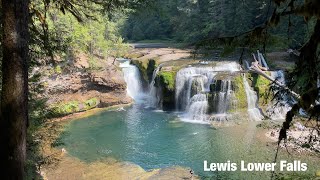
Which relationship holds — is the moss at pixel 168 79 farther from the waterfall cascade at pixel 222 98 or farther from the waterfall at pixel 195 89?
the waterfall cascade at pixel 222 98

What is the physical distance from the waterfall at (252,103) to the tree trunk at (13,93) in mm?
17736

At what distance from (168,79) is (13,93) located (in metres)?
20.1

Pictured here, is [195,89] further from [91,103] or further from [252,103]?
[91,103]

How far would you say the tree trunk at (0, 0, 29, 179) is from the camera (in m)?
3.43

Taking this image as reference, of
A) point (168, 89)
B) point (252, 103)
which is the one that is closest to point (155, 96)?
point (168, 89)

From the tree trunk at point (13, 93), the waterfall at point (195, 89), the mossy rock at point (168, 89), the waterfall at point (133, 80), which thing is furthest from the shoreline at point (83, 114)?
the tree trunk at point (13, 93)

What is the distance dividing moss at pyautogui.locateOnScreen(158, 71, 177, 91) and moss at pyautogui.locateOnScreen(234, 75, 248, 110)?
457 cm

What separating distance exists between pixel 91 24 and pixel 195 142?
13.7 m

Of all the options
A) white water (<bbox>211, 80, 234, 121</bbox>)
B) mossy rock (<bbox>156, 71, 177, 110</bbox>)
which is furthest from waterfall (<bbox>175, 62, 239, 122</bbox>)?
mossy rock (<bbox>156, 71, 177, 110</bbox>)

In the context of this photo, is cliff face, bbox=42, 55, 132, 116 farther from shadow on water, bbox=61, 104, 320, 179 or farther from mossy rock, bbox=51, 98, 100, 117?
Answer: shadow on water, bbox=61, 104, 320, 179

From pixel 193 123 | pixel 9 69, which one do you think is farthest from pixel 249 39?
pixel 193 123

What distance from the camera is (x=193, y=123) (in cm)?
1958

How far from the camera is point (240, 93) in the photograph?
68.0 ft

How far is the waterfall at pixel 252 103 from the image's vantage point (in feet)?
65.5
